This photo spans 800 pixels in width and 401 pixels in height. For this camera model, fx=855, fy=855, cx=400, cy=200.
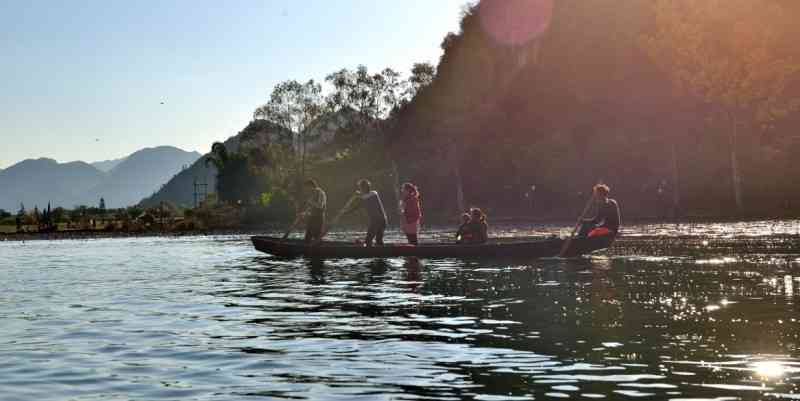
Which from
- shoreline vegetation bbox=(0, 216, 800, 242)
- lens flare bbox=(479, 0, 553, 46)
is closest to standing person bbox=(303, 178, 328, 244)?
shoreline vegetation bbox=(0, 216, 800, 242)

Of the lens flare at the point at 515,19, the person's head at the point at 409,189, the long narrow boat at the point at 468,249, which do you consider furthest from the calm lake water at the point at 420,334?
the lens flare at the point at 515,19

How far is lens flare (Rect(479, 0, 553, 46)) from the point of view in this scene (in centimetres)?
9969

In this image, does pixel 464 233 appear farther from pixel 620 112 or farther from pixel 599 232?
pixel 620 112

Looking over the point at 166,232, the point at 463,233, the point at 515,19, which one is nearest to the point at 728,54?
the point at 515,19

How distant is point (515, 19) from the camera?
102m

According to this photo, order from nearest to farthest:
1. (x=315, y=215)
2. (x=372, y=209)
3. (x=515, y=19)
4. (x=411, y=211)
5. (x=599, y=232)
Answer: (x=599, y=232) → (x=372, y=209) → (x=411, y=211) → (x=315, y=215) → (x=515, y=19)

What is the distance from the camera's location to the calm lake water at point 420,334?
9953 mm

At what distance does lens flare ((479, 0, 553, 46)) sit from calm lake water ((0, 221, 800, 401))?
7588 cm

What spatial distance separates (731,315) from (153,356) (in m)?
9.75

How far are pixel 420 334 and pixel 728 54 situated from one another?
59.2 metres

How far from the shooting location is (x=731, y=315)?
15.0 meters

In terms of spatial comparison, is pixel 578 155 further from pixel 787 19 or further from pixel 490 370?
pixel 490 370

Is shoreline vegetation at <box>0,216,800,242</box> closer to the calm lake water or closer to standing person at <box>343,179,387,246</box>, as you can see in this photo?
standing person at <box>343,179,387,246</box>

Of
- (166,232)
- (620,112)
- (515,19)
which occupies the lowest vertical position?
(166,232)
